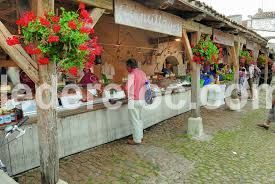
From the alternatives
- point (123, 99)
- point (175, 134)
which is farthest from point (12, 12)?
point (175, 134)

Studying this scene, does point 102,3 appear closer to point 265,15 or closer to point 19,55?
point 19,55

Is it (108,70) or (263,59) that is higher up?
(263,59)

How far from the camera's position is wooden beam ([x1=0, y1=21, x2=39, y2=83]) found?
3.23 meters

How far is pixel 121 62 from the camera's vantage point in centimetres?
1155

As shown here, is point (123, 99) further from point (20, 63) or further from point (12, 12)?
point (20, 63)

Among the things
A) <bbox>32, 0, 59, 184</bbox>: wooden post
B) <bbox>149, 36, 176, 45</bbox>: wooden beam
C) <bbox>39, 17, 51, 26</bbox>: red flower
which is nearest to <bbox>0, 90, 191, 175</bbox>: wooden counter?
<bbox>32, 0, 59, 184</bbox>: wooden post

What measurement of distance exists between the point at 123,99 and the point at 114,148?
1475mm

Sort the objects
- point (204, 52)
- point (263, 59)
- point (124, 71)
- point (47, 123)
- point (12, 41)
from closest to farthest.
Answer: point (12, 41), point (47, 123), point (204, 52), point (124, 71), point (263, 59)

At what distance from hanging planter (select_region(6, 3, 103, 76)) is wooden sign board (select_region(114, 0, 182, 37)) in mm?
1423

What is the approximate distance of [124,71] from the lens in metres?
11.7

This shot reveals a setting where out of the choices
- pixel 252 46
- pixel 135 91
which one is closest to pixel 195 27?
pixel 135 91

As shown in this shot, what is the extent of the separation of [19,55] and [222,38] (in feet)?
23.2

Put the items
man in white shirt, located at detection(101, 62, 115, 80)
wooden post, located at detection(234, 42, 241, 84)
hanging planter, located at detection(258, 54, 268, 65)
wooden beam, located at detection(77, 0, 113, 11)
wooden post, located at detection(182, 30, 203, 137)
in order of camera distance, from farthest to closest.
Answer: hanging planter, located at detection(258, 54, 268, 65) → man in white shirt, located at detection(101, 62, 115, 80) → wooden post, located at detection(234, 42, 241, 84) → wooden post, located at detection(182, 30, 203, 137) → wooden beam, located at detection(77, 0, 113, 11)

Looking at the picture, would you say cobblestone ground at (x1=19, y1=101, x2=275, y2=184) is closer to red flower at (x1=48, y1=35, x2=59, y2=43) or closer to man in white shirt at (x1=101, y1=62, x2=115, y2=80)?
red flower at (x1=48, y1=35, x2=59, y2=43)
